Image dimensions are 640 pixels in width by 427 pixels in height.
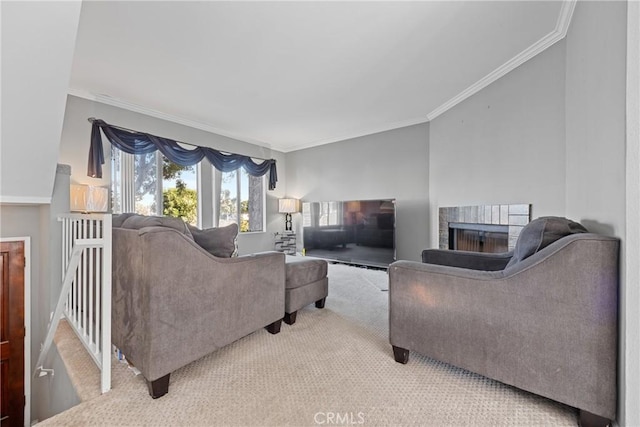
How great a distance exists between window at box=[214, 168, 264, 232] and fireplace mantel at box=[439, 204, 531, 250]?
3325 mm

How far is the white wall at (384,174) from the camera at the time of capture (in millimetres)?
3889

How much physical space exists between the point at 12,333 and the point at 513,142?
4737 mm

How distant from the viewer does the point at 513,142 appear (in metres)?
2.45

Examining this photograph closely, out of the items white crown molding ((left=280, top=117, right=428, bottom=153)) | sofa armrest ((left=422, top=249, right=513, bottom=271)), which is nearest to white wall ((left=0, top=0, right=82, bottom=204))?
sofa armrest ((left=422, top=249, right=513, bottom=271))

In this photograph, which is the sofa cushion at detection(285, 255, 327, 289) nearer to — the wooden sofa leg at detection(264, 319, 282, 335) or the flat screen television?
the wooden sofa leg at detection(264, 319, 282, 335)

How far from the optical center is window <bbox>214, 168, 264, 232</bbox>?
4.50 m

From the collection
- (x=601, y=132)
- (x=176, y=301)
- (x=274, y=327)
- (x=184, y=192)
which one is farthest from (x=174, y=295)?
(x=184, y=192)

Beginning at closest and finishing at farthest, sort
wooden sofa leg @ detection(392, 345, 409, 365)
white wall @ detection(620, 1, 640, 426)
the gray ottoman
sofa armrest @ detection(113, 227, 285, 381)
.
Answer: white wall @ detection(620, 1, 640, 426), sofa armrest @ detection(113, 227, 285, 381), wooden sofa leg @ detection(392, 345, 409, 365), the gray ottoman

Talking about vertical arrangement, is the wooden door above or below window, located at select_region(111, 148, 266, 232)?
below

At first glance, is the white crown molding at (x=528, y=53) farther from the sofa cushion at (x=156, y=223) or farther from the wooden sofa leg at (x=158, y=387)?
the wooden sofa leg at (x=158, y=387)

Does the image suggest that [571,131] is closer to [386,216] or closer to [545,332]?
[545,332]

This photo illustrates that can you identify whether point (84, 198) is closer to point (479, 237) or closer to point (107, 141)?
point (107, 141)

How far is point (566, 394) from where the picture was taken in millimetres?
1076
